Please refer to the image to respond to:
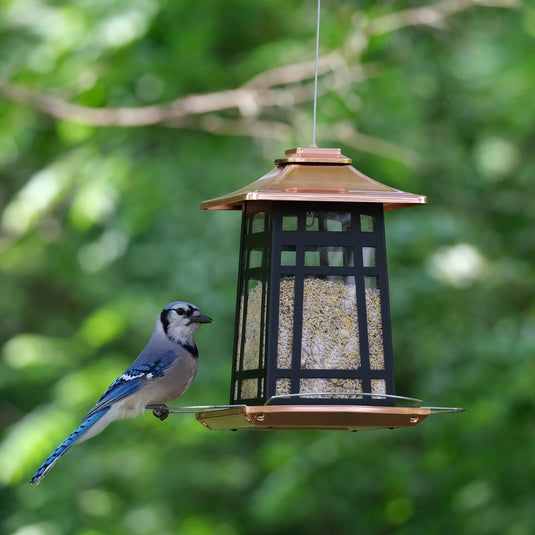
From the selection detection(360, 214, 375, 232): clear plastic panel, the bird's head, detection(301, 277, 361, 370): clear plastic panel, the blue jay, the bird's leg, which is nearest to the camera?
detection(301, 277, 361, 370): clear plastic panel

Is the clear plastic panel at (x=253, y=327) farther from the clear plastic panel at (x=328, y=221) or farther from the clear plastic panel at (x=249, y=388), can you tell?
the clear plastic panel at (x=328, y=221)

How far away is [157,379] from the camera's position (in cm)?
518

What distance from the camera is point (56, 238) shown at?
1146cm

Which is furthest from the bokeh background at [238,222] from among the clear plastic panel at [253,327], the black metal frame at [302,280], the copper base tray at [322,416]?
the copper base tray at [322,416]

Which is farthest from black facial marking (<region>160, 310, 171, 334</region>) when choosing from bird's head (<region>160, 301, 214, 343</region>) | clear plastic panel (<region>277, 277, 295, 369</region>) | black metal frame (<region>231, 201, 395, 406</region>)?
clear plastic panel (<region>277, 277, 295, 369</region>)

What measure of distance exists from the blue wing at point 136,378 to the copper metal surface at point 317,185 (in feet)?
2.80

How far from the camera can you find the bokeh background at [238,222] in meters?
8.35

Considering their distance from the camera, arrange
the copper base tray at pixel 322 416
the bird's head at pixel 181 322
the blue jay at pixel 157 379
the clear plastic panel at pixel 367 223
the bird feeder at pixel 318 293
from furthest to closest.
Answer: the bird's head at pixel 181 322
the blue jay at pixel 157 379
the clear plastic panel at pixel 367 223
the bird feeder at pixel 318 293
the copper base tray at pixel 322 416

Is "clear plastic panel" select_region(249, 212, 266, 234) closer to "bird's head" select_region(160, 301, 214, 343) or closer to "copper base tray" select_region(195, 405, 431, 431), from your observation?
"bird's head" select_region(160, 301, 214, 343)

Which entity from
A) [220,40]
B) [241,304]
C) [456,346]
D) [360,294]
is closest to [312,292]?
[360,294]

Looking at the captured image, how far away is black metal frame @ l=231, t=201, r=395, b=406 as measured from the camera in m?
4.50

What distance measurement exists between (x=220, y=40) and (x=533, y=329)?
4.18 m

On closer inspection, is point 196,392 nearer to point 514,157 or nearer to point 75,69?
point 75,69

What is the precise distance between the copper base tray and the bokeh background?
409cm
